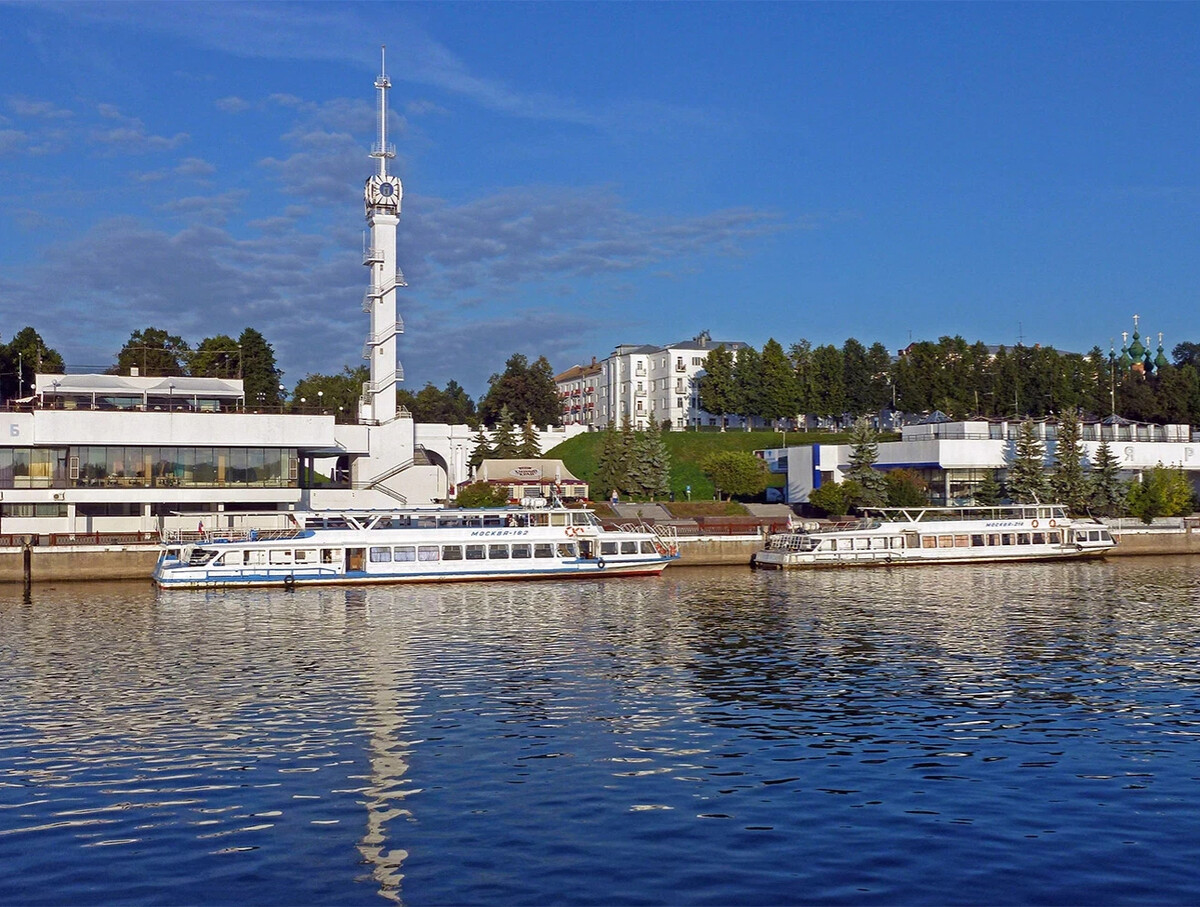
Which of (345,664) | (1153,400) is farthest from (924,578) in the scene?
(1153,400)

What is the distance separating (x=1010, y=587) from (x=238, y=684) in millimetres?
45903

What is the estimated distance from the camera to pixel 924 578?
2886 inches

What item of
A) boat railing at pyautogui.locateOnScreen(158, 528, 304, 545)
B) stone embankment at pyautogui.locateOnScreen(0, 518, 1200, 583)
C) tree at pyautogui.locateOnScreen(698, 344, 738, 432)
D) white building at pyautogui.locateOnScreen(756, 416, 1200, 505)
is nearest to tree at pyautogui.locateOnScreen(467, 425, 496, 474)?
tree at pyautogui.locateOnScreen(698, 344, 738, 432)

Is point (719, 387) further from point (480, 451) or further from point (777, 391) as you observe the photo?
point (480, 451)

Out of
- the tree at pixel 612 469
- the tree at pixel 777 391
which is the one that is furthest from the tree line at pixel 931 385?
the tree at pixel 612 469

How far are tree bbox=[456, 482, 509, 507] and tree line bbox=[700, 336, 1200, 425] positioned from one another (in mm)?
58908

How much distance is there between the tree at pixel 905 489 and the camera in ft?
357

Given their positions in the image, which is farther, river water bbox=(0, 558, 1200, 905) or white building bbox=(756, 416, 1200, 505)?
white building bbox=(756, 416, 1200, 505)

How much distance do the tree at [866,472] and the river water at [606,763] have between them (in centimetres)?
5879

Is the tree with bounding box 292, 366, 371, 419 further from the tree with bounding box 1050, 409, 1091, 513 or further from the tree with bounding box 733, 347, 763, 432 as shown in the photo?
the tree with bounding box 1050, 409, 1091, 513

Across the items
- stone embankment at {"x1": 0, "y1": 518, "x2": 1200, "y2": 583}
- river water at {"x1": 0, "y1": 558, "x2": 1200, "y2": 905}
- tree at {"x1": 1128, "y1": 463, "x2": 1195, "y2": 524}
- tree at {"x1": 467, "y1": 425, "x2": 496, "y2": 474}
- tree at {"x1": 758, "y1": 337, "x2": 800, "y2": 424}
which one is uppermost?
tree at {"x1": 758, "y1": 337, "x2": 800, "y2": 424}

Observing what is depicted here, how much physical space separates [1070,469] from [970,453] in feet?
32.1

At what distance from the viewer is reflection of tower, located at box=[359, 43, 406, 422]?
4289 inches

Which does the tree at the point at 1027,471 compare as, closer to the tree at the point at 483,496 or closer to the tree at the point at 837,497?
the tree at the point at 837,497
